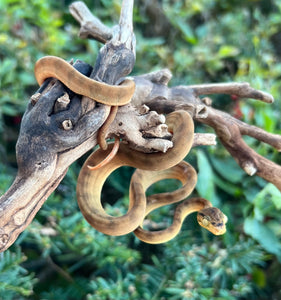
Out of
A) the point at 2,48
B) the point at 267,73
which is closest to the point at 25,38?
the point at 2,48

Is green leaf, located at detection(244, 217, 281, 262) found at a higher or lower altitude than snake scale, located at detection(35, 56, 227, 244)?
lower

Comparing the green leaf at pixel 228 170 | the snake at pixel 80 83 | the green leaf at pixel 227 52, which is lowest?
the green leaf at pixel 228 170

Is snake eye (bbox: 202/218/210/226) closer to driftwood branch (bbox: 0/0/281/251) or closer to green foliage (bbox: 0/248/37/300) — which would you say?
driftwood branch (bbox: 0/0/281/251)

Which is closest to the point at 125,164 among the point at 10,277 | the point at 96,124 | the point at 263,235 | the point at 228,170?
the point at 96,124

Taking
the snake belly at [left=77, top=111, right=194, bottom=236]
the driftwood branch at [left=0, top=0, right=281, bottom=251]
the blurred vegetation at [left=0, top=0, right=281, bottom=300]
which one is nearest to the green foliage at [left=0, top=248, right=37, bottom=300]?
the blurred vegetation at [left=0, top=0, right=281, bottom=300]

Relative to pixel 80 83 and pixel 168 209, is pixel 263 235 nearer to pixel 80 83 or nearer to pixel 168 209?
pixel 168 209

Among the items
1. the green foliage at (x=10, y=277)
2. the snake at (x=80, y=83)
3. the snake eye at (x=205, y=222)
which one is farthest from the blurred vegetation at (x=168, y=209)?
the snake at (x=80, y=83)

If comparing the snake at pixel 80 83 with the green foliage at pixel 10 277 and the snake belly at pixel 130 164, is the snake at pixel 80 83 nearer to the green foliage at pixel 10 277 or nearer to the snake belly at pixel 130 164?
the snake belly at pixel 130 164
